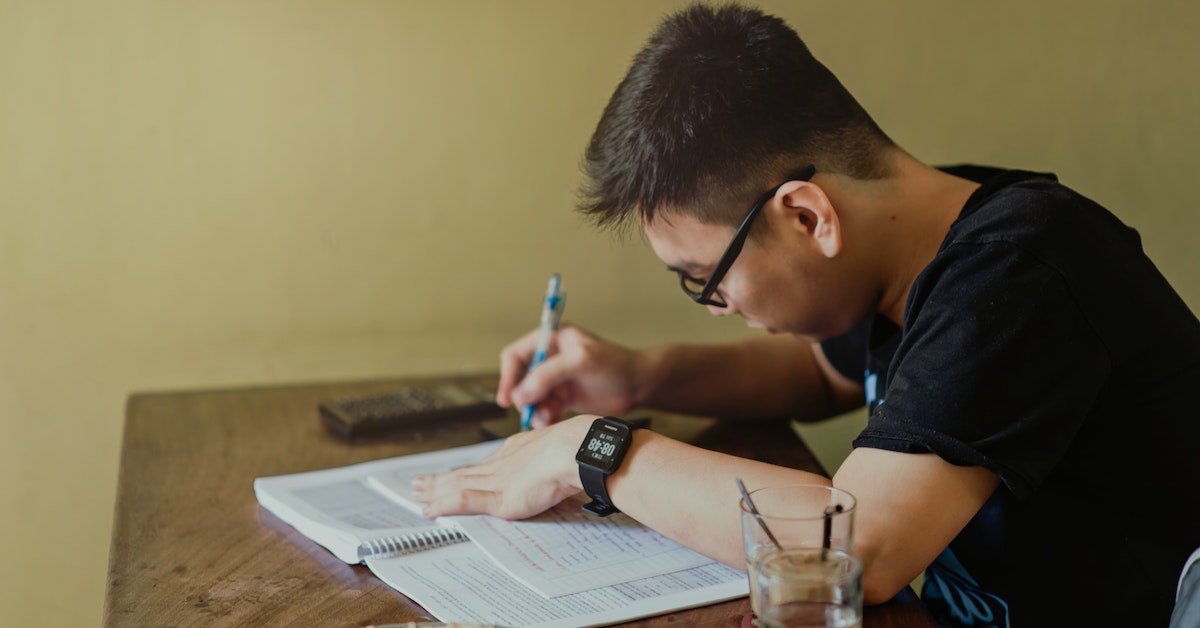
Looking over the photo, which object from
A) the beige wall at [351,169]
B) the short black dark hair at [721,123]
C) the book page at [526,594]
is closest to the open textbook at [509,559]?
the book page at [526,594]

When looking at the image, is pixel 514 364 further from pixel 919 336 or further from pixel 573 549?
pixel 919 336

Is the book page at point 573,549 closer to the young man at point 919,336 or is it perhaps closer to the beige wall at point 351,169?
the young man at point 919,336

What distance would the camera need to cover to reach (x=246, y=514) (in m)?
1.21

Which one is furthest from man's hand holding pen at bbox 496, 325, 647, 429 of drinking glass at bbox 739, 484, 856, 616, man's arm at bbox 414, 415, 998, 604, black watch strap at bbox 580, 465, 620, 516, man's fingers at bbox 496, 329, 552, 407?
drinking glass at bbox 739, 484, 856, 616

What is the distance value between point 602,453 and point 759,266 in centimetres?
26

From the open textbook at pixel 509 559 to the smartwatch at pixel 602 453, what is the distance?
0.06 meters

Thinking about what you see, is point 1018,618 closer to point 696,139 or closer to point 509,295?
point 696,139

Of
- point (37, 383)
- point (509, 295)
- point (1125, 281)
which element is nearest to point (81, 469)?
point (37, 383)

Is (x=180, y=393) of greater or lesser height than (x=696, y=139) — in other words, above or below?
below

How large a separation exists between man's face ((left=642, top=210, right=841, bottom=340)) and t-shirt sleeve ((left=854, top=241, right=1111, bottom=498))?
0.64 ft

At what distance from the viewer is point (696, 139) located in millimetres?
1114

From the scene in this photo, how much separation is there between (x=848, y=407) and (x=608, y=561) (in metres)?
0.68

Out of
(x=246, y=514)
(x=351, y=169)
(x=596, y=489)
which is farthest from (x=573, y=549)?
(x=351, y=169)

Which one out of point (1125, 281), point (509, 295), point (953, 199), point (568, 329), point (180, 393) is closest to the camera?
point (1125, 281)
